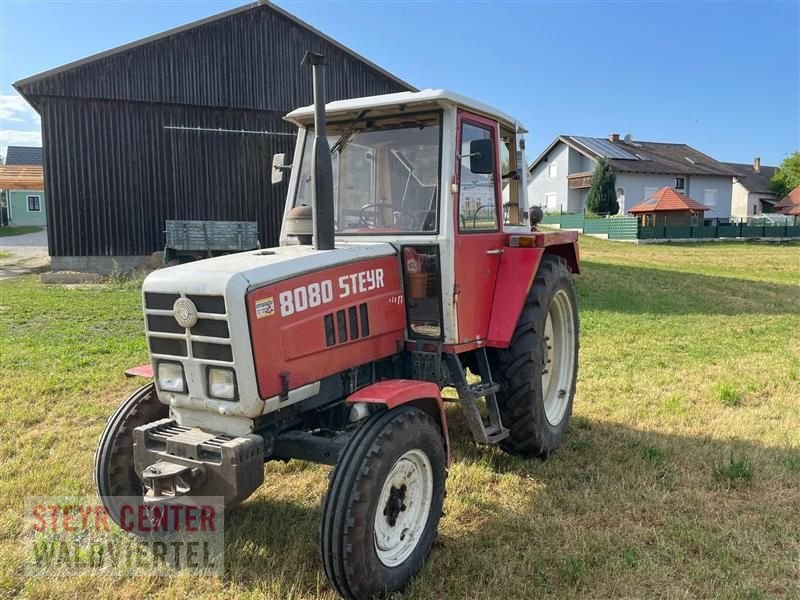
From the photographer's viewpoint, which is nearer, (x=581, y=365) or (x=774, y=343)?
(x=581, y=365)

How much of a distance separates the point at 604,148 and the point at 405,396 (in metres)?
44.2

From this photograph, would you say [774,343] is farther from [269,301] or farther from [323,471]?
[269,301]

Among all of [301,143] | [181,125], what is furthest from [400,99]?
[181,125]

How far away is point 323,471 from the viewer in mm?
4484

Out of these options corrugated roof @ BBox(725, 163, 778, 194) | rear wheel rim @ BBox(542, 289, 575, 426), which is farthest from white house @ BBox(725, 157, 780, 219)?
rear wheel rim @ BBox(542, 289, 575, 426)

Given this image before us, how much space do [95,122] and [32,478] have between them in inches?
521

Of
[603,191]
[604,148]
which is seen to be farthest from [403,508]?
[604,148]

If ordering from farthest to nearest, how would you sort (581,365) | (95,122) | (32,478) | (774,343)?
1. (95,122)
2. (774,343)
3. (581,365)
4. (32,478)

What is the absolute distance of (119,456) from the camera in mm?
3551

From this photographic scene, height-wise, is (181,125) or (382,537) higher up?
(181,125)

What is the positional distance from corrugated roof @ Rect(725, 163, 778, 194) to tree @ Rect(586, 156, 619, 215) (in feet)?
80.9

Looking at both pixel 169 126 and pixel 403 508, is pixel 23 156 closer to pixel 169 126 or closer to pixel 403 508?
pixel 169 126

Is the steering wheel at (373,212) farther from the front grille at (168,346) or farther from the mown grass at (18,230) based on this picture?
the mown grass at (18,230)

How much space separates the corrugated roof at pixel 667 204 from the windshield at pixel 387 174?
3570 centimetres
